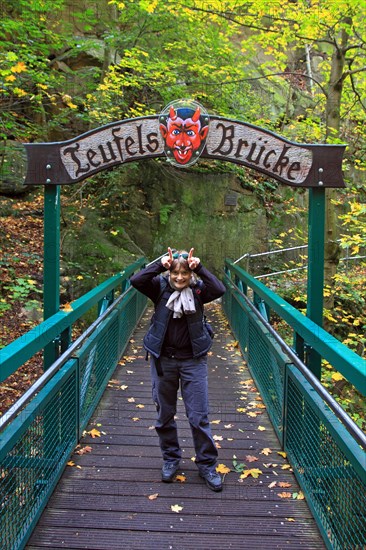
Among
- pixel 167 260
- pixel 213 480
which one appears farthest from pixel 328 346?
pixel 213 480

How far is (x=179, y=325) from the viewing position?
3.41 m

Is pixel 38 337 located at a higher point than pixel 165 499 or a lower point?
higher

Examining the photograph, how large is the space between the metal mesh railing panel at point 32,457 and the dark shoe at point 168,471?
78 cm

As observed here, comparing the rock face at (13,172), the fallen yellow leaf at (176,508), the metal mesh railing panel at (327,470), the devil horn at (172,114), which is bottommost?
the fallen yellow leaf at (176,508)

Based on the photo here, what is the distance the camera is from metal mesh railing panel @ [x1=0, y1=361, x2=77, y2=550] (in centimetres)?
258

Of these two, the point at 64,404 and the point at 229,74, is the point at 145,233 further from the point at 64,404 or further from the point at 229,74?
the point at 64,404

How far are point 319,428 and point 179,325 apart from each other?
1187 mm

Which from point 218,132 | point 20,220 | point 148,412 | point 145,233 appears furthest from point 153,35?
point 148,412

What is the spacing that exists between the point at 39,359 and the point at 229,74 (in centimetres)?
889

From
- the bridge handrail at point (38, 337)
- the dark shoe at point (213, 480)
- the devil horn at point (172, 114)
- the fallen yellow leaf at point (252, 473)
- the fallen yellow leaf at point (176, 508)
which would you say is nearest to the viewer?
the bridge handrail at point (38, 337)

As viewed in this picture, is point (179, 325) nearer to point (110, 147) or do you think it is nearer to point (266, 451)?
point (266, 451)

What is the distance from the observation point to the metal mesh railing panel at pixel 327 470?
2.59 metres

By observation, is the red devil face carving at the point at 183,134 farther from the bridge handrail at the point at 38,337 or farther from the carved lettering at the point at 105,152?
the bridge handrail at the point at 38,337

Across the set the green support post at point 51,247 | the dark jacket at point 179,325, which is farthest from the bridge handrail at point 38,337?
the dark jacket at point 179,325
